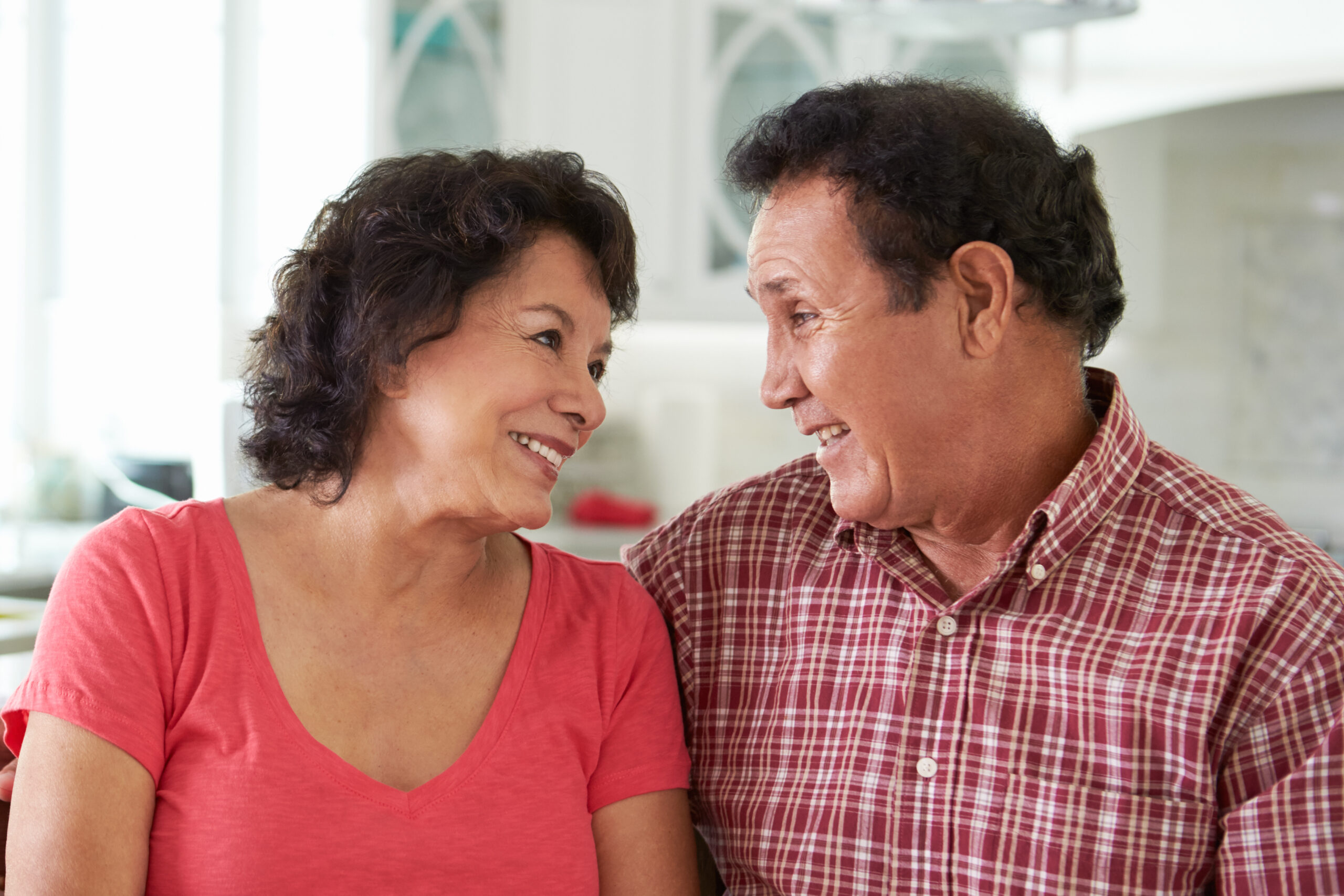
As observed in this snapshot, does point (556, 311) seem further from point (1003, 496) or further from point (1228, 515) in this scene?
point (1228, 515)

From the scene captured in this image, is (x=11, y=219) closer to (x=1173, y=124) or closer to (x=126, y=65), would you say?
(x=126, y=65)

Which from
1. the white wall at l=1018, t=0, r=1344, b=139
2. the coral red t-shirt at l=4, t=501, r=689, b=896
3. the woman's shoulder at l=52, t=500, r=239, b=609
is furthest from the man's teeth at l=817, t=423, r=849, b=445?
the white wall at l=1018, t=0, r=1344, b=139

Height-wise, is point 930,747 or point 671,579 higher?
point 671,579

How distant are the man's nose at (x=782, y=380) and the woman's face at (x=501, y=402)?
0.19m

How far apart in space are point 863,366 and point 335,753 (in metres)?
0.67

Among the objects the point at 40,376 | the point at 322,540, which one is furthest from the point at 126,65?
the point at 322,540

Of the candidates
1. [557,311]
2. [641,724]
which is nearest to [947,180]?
[557,311]

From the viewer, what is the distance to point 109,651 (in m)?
1.20

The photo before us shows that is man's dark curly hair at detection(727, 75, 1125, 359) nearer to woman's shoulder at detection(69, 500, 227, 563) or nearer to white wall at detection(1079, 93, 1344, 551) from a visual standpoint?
woman's shoulder at detection(69, 500, 227, 563)

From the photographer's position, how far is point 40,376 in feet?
12.3

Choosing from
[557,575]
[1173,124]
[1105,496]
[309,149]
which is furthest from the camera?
[309,149]

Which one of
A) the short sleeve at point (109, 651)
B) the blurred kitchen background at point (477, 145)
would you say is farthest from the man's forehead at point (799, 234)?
the blurred kitchen background at point (477, 145)

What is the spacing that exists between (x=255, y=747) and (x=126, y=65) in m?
3.05

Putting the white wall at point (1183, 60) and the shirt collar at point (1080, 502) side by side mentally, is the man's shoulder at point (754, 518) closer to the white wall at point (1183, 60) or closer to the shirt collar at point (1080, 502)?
the shirt collar at point (1080, 502)
